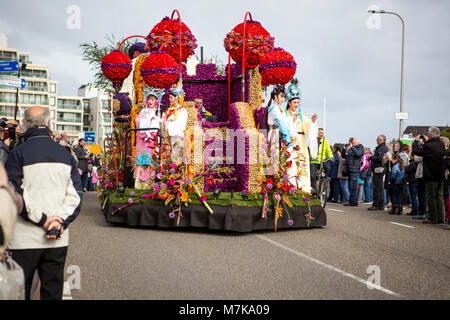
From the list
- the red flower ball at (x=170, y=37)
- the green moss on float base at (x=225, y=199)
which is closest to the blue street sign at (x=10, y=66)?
the red flower ball at (x=170, y=37)

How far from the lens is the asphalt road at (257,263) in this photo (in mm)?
4883

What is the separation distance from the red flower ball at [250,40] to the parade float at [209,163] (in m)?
0.02

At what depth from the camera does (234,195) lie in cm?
861

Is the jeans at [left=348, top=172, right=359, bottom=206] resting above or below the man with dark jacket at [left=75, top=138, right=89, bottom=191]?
below

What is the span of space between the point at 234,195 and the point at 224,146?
1.68 metres

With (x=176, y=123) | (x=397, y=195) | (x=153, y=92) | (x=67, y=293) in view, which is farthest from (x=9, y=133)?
(x=397, y=195)

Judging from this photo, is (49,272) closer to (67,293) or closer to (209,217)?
(67,293)

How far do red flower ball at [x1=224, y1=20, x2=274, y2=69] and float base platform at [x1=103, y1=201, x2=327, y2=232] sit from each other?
13.0 ft

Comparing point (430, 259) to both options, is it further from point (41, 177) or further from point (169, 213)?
point (41, 177)

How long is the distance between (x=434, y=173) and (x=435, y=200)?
70 centimetres

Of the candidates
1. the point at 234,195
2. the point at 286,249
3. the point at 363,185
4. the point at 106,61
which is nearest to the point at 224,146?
the point at 234,195

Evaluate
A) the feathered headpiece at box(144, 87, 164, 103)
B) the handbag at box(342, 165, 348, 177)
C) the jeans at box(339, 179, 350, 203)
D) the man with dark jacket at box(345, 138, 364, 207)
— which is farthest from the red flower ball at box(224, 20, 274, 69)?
the jeans at box(339, 179, 350, 203)

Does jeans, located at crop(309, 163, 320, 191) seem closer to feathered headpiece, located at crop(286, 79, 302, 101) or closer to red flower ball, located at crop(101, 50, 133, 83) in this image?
feathered headpiece, located at crop(286, 79, 302, 101)

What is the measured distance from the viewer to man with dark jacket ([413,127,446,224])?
10812mm
